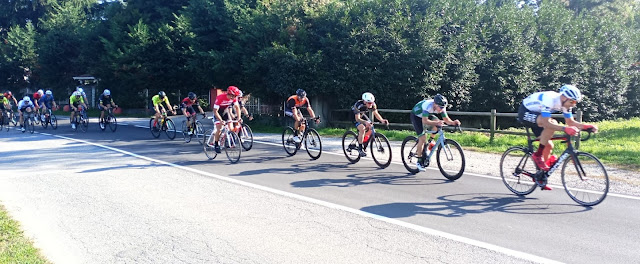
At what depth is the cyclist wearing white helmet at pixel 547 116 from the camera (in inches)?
270

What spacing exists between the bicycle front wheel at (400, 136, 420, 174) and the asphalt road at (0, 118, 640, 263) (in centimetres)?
18

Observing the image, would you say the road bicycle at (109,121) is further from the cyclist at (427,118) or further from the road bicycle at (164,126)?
the cyclist at (427,118)

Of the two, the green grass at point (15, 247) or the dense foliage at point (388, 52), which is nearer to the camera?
the green grass at point (15, 247)

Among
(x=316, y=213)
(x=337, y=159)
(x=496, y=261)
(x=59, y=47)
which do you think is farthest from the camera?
(x=59, y=47)

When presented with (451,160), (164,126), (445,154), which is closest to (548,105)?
(451,160)

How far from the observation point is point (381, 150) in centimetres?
1064

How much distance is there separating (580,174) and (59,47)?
42394 mm

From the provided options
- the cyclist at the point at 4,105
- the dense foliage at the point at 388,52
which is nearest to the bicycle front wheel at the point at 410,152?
the dense foliage at the point at 388,52

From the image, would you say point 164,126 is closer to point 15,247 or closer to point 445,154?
point 445,154

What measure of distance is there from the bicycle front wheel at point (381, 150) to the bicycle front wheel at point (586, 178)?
12.7 feet

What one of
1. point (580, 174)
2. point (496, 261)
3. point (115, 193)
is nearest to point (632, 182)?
point (580, 174)

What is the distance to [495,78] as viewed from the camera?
21750mm

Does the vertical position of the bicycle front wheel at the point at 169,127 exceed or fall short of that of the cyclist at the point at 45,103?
it falls short

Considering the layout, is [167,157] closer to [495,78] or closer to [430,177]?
[430,177]
